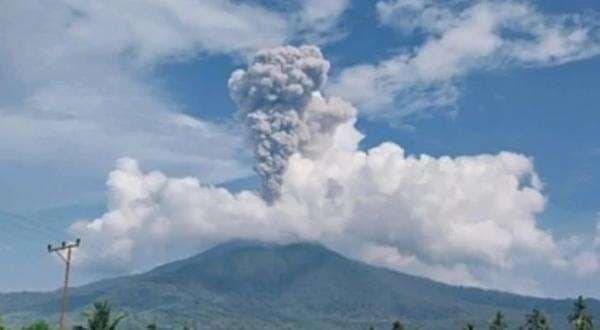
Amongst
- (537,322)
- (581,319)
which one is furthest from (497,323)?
(581,319)

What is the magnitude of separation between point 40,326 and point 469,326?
77829 millimetres

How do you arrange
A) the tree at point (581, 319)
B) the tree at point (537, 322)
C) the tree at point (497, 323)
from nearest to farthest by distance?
the tree at point (581, 319)
the tree at point (497, 323)
the tree at point (537, 322)

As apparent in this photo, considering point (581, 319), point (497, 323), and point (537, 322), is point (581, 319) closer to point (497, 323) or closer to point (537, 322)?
point (537, 322)

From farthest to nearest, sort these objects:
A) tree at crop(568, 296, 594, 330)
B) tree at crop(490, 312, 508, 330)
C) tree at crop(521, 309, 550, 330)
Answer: tree at crop(521, 309, 550, 330) < tree at crop(490, 312, 508, 330) < tree at crop(568, 296, 594, 330)

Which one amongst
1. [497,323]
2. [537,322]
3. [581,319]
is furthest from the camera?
[537,322]

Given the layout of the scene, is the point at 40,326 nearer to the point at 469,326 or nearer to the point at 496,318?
the point at 469,326

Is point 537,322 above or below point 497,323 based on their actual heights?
above

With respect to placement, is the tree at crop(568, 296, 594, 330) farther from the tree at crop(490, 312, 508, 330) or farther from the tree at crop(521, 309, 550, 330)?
the tree at crop(490, 312, 508, 330)

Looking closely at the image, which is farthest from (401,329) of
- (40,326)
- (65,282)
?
(65,282)

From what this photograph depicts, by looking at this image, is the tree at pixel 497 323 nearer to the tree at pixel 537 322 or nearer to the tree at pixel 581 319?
the tree at pixel 537 322

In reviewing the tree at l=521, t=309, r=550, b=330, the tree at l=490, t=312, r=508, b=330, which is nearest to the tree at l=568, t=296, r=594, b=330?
the tree at l=521, t=309, r=550, b=330

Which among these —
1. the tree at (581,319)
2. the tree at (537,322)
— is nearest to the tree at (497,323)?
the tree at (537,322)

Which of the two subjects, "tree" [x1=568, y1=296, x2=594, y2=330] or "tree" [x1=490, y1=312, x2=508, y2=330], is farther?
"tree" [x1=490, y1=312, x2=508, y2=330]

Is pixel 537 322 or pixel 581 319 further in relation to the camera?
pixel 537 322
